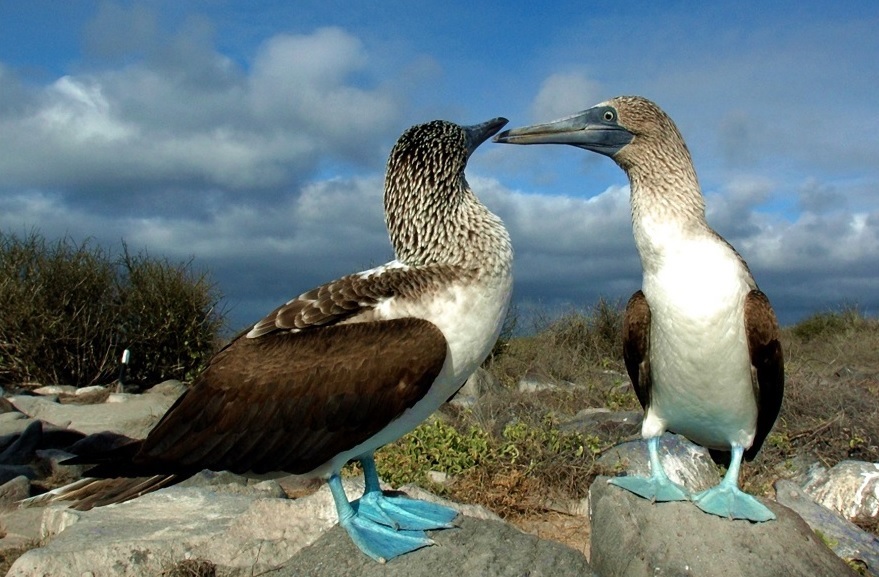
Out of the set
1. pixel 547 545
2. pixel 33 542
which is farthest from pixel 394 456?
Answer: pixel 547 545

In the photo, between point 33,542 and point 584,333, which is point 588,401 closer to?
point 584,333

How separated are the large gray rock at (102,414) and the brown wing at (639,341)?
28.1 feet

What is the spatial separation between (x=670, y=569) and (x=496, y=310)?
1688 millimetres

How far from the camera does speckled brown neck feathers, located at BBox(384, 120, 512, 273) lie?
3961 mm

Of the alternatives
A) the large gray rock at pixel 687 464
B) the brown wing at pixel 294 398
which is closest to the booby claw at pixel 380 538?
the brown wing at pixel 294 398

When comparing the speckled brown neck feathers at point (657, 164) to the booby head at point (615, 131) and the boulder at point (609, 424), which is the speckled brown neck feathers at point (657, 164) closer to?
the booby head at point (615, 131)

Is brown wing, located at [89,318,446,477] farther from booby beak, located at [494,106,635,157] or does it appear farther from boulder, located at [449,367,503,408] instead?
boulder, located at [449,367,503,408]

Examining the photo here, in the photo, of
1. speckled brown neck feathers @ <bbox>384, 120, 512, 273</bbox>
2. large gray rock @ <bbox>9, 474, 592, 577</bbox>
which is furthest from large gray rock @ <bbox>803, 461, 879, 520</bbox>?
speckled brown neck feathers @ <bbox>384, 120, 512, 273</bbox>

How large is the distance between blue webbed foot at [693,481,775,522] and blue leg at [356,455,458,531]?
1339mm

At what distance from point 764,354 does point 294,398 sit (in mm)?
2450

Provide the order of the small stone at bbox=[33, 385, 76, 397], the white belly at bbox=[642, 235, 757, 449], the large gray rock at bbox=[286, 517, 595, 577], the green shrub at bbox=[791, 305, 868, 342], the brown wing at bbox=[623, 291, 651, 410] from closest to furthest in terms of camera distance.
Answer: the large gray rock at bbox=[286, 517, 595, 577], the white belly at bbox=[642, 235, 757, 449], the brown wing at bbox=[623, 291, 651, 410], the small stone at bbox=[33, 385, 76, 397], the green shrub at bbox=[791, 305, 868, 342]

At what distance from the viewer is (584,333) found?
17688 mm

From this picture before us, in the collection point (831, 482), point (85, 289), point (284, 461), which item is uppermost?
point (85, 289)

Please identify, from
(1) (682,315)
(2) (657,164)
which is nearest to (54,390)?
(2) (657,164)
